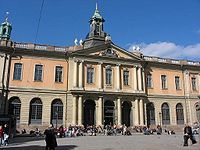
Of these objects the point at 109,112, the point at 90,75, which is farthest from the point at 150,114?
the point at 90,75

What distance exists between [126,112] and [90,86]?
6765mm

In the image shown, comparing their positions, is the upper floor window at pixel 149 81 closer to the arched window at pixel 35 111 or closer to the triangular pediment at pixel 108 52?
the triangular pediment at pixel 108 52

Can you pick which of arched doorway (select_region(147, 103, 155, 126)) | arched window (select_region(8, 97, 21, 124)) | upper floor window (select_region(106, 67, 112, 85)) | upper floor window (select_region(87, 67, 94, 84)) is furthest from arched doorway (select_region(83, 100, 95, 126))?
arched doorway (select_region(147, 103, 155, 126))

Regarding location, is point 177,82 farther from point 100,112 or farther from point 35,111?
point 35,111

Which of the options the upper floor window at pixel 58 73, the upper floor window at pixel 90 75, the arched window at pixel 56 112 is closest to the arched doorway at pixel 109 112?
the upper floor window at pixel 90 75

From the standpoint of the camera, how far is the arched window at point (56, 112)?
35.5m

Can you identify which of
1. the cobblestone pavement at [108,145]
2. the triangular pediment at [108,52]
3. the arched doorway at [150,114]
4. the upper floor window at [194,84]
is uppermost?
the triangular pediment at [108,52]

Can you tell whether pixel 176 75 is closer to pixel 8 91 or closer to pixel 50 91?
pixel 50 91

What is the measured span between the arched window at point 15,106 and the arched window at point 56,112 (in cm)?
437

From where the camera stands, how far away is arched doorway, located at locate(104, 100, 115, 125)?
37.7 metres

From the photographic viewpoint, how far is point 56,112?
3588 cm

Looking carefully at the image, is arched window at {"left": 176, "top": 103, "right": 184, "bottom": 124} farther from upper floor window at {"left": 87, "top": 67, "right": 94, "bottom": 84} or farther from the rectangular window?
upper floor window at {"left": 87, "top": 67, "right": 94, "bottom": 84}

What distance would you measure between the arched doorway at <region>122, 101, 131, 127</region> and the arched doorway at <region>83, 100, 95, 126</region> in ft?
15.4

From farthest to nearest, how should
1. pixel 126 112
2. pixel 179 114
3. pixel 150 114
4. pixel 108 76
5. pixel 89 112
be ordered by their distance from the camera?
pixel 179 114
pixel 150 114
pixel 126 112
pixel 108 76
pixel 89 112
